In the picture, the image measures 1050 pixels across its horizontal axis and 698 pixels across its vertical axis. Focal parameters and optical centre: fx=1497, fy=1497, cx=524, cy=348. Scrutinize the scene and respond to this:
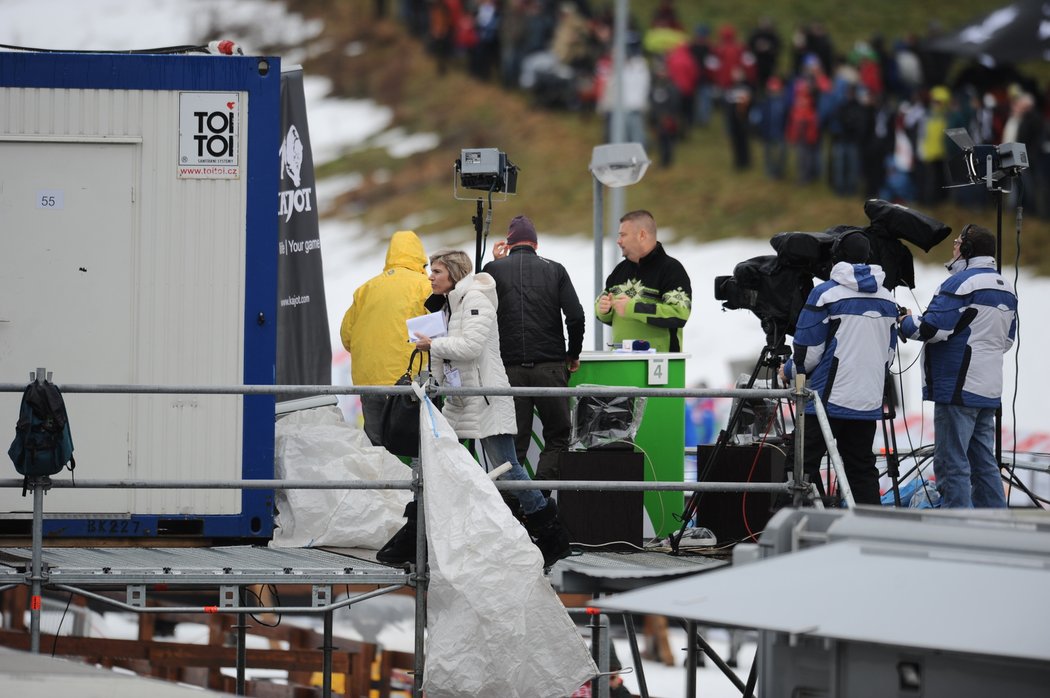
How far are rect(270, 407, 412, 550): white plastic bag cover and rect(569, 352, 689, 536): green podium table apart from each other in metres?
1.42

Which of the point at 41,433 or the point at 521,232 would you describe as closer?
the point at 41,433

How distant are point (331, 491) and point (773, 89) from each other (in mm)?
27315

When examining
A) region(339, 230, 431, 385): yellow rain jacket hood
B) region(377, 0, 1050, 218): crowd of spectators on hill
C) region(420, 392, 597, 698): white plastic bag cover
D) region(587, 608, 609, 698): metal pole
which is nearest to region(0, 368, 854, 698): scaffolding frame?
region(420, 392, 597, 698): white plastic bag cover

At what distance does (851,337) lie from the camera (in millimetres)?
7914

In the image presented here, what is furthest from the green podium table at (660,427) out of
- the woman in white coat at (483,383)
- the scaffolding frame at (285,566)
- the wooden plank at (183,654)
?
the wooden plank at (183,654)

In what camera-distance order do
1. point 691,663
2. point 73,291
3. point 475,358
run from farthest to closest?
point 73,291, point 475,358, point 691,663

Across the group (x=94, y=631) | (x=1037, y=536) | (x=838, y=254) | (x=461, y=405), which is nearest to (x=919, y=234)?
(x=838, y=254)

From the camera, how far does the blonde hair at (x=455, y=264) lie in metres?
8.20

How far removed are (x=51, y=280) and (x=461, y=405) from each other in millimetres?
2360

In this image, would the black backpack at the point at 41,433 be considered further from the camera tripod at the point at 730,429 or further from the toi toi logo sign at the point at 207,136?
the camera tripod at the point at 730,429

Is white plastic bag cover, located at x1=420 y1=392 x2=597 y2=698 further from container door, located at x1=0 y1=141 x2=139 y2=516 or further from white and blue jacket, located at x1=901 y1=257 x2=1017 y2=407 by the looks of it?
white and blue jacket, located at x1=901 y1=257 x2=1017 y2=407

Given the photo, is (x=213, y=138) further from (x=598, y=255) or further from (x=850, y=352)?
(x=850, y=352)

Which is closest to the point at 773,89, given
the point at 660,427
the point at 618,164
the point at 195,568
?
the point at 618,164

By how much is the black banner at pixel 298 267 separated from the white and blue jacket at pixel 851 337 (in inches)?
149
